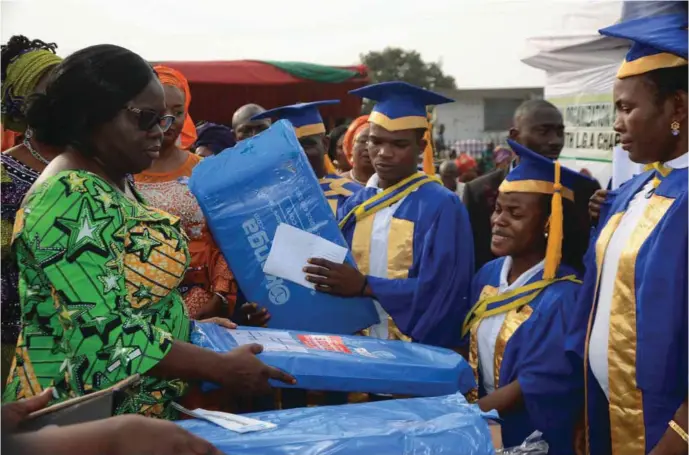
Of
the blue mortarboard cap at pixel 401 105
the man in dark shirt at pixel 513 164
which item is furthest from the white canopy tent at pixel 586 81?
the blue mortarboard cap at pixel 401 105

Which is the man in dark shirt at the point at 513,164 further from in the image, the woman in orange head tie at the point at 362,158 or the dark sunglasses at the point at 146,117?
the dark sunglasses at the point at 146,117

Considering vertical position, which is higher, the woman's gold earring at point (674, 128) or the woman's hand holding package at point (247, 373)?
the woman's gold earring at point (674, 128)

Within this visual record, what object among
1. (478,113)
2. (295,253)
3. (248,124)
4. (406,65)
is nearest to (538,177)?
(295,253)

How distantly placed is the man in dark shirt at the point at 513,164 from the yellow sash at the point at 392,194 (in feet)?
2.40

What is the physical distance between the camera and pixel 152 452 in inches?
54.4

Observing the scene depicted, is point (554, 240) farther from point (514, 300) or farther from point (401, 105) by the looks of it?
point (401, 105)

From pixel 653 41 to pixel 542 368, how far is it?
127 cm

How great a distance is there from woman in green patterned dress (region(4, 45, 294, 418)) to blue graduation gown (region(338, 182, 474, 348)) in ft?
3.78

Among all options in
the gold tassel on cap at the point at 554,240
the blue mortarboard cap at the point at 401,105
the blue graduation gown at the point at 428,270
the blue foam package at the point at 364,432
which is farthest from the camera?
the blue mortarboard cap at the point at 401,105

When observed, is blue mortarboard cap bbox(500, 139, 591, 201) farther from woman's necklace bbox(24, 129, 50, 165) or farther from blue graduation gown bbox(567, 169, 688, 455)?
woman's necklace bbox(24, 129, 50, 165)

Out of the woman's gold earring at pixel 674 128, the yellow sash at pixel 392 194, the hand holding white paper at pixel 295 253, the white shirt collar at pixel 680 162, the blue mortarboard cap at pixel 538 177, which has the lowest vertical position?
the hand holding white paper at pixel 295 253

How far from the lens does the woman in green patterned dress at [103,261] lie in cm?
163

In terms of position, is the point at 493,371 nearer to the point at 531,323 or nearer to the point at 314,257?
the point at 531,323

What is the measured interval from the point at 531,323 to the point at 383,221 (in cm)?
91
